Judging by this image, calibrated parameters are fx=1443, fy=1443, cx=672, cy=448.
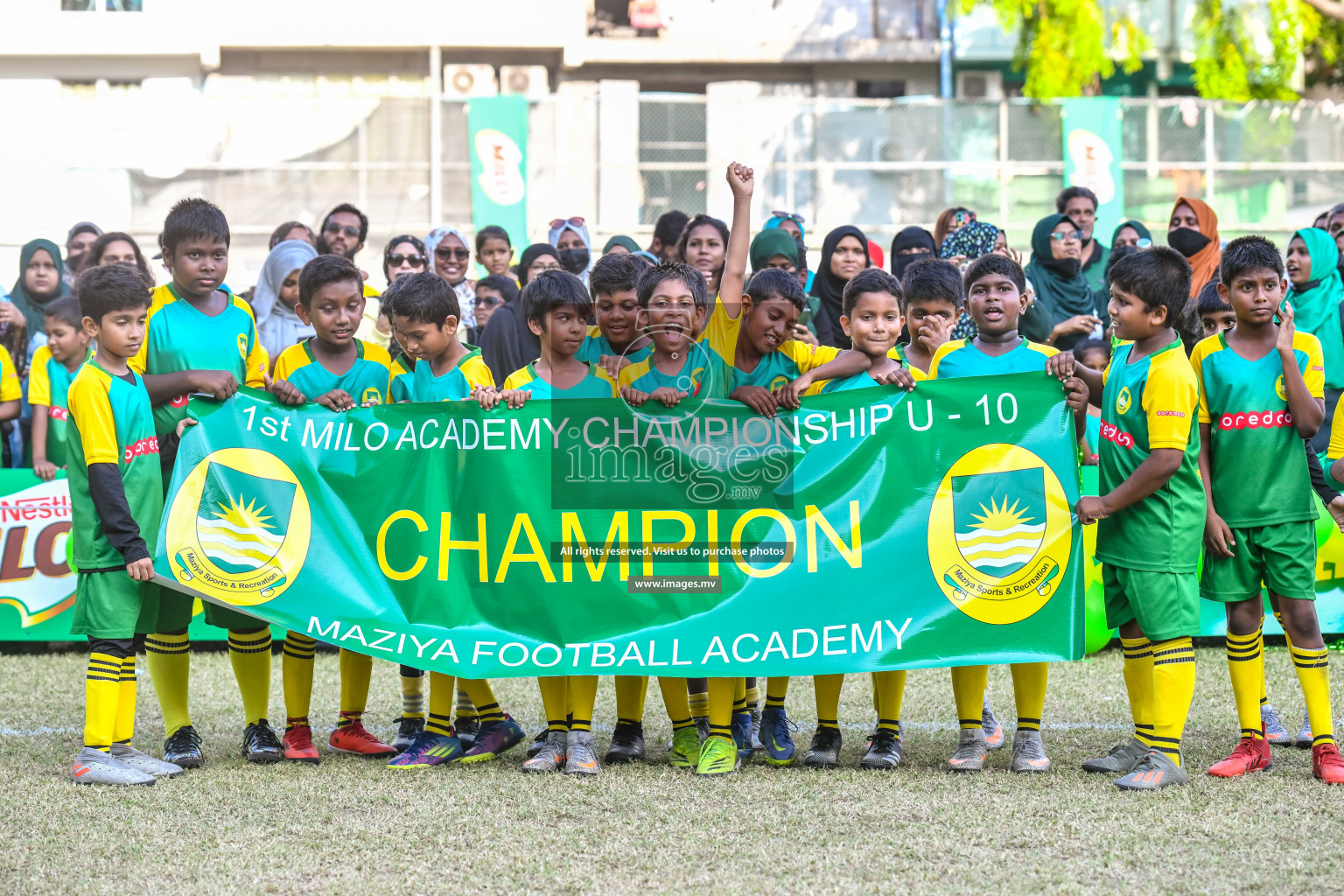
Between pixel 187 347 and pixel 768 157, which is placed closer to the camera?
pixel 187 347

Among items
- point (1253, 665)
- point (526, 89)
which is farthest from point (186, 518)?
point (526, 89)

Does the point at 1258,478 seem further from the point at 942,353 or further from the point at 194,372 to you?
the point at 194,372

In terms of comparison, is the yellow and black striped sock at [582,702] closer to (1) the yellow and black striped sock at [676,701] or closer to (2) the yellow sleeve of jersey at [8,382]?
(1) the yellow and black striped sock at [676,701]

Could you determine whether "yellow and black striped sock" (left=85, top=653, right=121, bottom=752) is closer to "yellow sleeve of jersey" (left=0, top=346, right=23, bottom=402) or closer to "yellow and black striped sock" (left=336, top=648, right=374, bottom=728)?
"yellow and black striped sock" (left=336, top=648, right=374, bottom=728)

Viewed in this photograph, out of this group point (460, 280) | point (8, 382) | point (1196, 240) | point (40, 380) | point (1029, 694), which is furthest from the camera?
point (1196, 240)

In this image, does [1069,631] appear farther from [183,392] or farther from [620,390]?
[183,392]

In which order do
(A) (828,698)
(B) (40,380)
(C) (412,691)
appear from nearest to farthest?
(A) (828,698)
(C) (412,691)
(B) (40,380)

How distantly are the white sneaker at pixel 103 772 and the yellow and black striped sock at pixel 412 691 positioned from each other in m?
1.16

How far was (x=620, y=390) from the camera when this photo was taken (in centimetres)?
557

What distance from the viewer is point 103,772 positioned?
5191mm

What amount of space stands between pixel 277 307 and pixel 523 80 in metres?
15.8

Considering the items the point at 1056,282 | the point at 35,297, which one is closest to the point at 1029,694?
the point at 1056,282

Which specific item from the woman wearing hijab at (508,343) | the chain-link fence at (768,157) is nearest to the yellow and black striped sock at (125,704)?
the woman wearing hijab at (508,343)

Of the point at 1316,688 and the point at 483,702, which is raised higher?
the point at 1316,688
